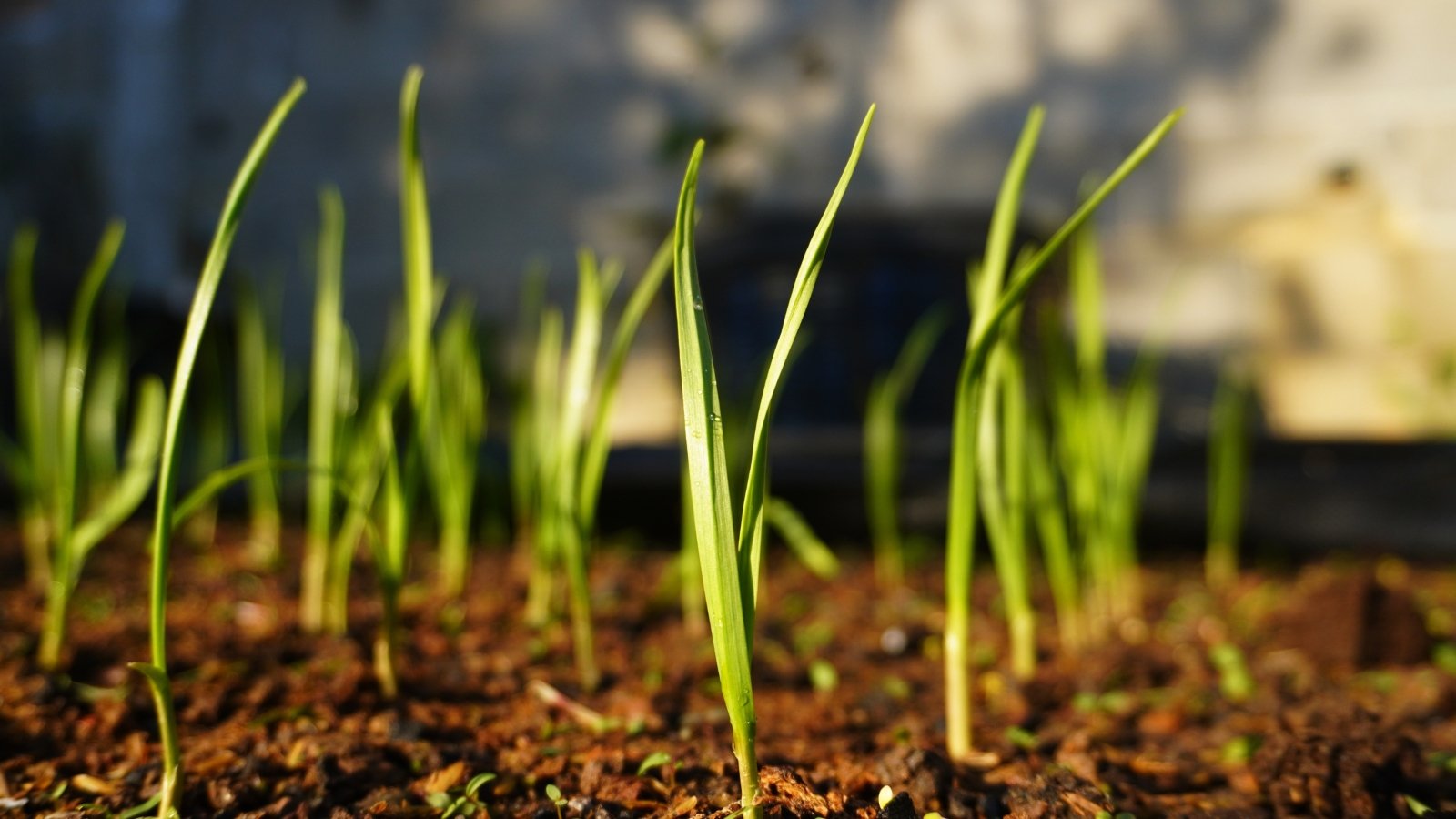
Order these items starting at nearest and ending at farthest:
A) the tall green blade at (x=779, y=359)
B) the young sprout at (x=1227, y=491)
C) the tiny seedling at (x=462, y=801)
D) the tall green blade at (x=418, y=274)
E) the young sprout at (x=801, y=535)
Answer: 1. the tall green blade at (x=779, y=359)
2. the tiny seedling at (x=462, y=801)
3. the tall green blade at (x=418, y=274)
4. the young sprout at (x=801, y=535)
5. the young sprout at (x=1227, y=491)

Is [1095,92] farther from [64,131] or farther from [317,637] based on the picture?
[64,131]

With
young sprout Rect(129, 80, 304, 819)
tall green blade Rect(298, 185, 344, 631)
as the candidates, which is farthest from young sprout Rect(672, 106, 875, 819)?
tall green blade Rect(298, 185, 344, 631)

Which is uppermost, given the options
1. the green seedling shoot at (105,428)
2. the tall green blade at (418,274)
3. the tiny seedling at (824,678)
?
the tall green blade at (418,274)

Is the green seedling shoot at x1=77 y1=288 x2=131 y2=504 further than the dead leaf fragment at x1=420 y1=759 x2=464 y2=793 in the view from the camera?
Yes

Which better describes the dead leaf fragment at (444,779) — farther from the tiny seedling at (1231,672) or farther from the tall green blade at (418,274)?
the tiny seedling at (1231,672)

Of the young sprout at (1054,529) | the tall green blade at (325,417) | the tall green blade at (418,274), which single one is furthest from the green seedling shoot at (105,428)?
the young sprout at (1054,529)

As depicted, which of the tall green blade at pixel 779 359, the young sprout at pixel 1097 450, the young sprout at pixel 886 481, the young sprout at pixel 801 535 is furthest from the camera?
the young sprout at pixel 886 481

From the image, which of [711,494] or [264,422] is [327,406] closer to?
[264,422]

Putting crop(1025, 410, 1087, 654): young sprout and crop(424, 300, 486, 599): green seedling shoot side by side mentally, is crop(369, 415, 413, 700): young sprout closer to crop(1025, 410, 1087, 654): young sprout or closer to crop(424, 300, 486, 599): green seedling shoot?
crop(424, 300, 486, 599): green seedling shoot
